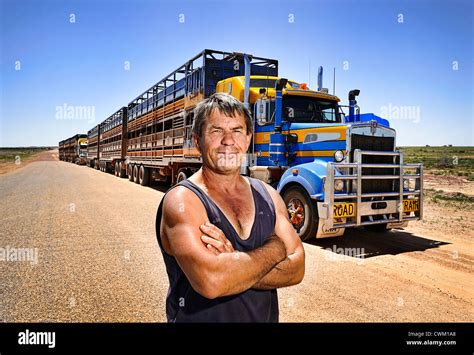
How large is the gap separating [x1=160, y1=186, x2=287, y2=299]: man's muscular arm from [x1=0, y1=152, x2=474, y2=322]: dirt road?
2015mm

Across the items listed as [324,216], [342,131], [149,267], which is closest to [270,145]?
[342,131]

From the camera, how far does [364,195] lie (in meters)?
5.85

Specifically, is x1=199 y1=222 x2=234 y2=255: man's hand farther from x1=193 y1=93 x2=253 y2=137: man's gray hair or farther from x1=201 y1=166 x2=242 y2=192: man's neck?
x1=193 y1=93 x2=253 y2=137: man's gray hair

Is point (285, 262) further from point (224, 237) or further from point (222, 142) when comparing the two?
point (222, 142)

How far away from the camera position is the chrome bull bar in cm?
556

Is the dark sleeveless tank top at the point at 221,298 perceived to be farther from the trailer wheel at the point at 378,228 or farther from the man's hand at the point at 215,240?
the trailer wheel at the point at 378,228

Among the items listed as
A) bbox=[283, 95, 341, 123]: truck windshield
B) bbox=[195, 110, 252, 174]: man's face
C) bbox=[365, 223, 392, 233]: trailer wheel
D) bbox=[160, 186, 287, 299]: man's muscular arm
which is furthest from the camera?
bbox=[283, 95, 341, 123]: truck windshield

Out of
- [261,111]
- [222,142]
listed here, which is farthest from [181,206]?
[261,111]

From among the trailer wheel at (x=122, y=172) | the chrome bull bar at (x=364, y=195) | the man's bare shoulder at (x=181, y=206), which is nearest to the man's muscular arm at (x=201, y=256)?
the man's bare shoulder at (x=181, y=206)

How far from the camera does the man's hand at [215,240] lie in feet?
4.84

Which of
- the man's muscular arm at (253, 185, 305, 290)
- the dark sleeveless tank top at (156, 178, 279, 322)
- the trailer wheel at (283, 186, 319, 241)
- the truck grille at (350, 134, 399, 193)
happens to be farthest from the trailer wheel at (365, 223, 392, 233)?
the dark sleeveless tank top at (156, 178, 279, 322)

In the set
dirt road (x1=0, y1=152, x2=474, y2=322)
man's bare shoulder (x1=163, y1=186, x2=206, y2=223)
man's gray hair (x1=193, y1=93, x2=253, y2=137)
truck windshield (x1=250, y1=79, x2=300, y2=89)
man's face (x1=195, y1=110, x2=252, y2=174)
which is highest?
truck windshield (x1=250, y1=79, x2=300, y2=89)

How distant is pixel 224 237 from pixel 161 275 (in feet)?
10.3
